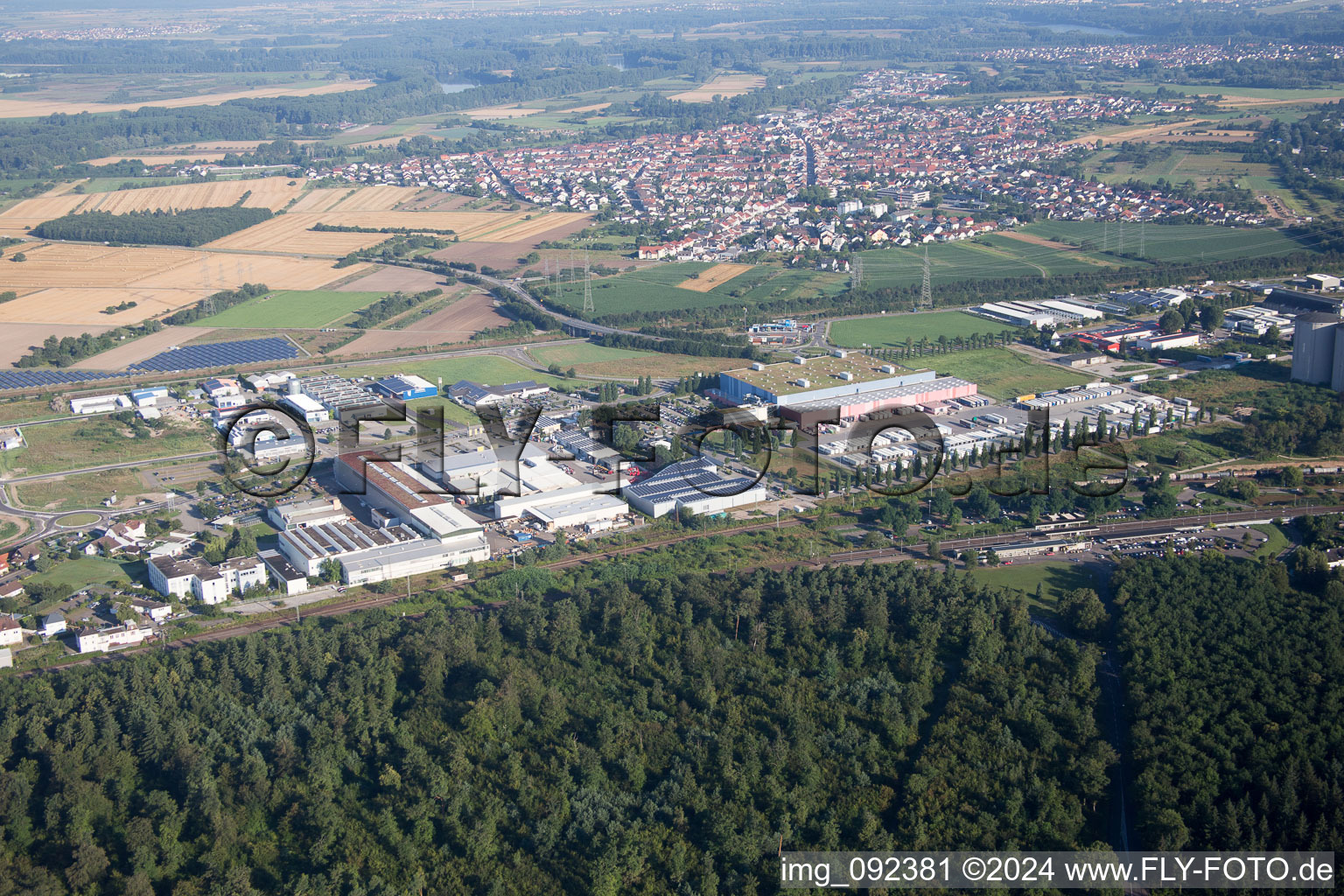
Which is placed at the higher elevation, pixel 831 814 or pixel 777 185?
pixel 777 185

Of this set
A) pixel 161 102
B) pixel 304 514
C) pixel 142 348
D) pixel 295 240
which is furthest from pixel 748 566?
pixel 161 102

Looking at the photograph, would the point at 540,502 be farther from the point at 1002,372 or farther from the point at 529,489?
the point at 1002,372

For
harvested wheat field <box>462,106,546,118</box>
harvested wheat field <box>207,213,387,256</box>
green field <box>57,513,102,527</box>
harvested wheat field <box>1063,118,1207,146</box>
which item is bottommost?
green field <box>57,513,102,527</box>

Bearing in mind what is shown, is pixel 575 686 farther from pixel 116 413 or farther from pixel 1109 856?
pixel 116 413

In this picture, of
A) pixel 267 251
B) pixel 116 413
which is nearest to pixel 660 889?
pixel 116 413

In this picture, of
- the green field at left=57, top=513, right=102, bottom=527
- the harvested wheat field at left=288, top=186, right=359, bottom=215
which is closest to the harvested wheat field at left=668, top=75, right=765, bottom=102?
the harvested wheat field at left=288, top=186, right=359, bottom=215

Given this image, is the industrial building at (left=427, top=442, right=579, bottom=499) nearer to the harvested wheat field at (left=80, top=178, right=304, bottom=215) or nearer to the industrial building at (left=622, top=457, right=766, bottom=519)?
the industrial building at (left=622, top=457, right=766, bottom=519)

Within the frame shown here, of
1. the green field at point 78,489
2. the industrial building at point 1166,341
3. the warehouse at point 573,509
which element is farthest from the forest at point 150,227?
the industrial building at point 1166,341
